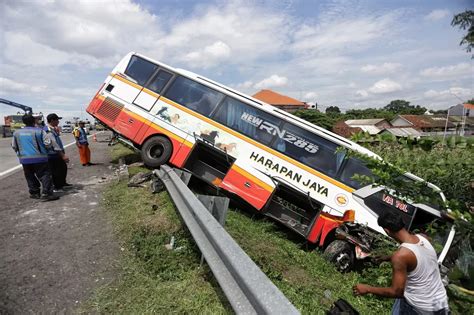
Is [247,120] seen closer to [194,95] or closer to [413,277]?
[194,95]

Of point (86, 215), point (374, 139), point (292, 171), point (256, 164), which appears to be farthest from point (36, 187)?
point (374, 139)

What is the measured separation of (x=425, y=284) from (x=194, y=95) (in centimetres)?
654

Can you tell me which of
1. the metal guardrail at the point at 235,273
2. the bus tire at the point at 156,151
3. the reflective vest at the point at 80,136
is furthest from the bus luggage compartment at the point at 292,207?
the reflective vest at the point at 80,136

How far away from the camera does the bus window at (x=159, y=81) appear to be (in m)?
8.18

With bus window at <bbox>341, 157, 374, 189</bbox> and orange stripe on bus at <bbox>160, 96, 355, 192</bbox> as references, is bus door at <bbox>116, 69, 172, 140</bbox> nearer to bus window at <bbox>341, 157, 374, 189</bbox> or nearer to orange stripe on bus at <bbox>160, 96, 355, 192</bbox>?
orange stripe on bus at <bbox>160, 96, 355, 192</bbox>

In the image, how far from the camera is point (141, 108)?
8188mm

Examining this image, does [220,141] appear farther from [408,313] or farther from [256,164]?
Result: [408,313]

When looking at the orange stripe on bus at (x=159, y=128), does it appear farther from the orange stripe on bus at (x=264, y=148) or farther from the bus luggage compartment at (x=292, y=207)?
the bus luggage compartment at (x=292, y=207)

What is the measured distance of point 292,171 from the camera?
6750mm

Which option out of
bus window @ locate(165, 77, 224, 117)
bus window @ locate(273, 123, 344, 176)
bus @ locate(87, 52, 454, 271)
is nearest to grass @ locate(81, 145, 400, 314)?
bus @ locate(87, 52, 454, 271)

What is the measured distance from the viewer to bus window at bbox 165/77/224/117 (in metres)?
7.77

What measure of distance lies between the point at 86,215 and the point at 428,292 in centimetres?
451

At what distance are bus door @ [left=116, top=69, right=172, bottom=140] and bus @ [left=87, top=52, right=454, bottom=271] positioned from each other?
0.03m

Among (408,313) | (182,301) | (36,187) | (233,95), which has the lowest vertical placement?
(36,187)
